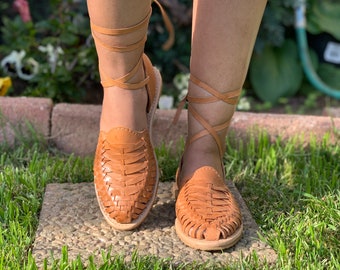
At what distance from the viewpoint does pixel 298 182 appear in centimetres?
194

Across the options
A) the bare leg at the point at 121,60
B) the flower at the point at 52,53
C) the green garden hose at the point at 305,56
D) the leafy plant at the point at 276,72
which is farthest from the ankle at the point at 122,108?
the green garden hose at the point at 305,56

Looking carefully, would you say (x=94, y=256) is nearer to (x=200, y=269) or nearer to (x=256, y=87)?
(x=200, y=269)

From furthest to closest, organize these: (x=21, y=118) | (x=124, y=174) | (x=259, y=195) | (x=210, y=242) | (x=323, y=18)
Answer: (x=323, y=18)
(x=21, y=118)
(x=259, y=195)
(x=124, y=174)
(x=210, y=242)

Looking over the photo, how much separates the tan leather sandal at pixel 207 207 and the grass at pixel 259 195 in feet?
0.25

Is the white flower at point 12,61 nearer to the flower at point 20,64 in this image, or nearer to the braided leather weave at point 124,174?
the flower at point 20,64

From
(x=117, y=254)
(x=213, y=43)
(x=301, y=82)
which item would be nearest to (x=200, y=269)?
(x=117, y=254)

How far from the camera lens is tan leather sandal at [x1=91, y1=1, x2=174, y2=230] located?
159cm

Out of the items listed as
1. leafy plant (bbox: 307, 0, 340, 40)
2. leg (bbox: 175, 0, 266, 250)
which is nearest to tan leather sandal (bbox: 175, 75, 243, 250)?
leg (bbox: 175, 0, 266, 250)

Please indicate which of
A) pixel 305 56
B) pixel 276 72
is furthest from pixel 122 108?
pixel 305 56

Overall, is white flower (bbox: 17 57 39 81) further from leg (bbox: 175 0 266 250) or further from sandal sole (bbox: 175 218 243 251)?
sandal sole (bbox: 175 218 243 251)

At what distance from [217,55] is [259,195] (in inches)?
18.2

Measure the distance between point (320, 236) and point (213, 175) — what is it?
31 centimetres

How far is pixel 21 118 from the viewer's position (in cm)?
220

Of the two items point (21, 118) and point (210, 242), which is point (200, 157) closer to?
point (210, 242)
